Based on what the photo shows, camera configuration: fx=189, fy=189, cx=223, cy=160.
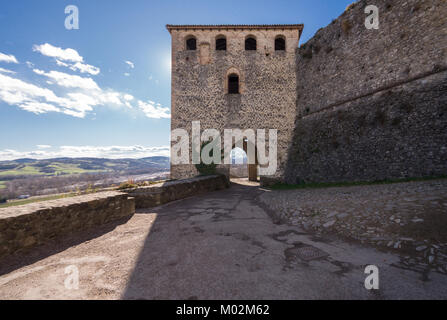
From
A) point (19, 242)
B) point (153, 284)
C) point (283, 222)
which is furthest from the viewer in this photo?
point (283, 222)

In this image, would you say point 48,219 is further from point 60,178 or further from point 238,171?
point 60,178

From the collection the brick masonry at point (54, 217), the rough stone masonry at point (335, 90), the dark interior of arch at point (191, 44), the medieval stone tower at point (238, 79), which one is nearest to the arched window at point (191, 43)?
the dark interior of arch at point (191, 44)

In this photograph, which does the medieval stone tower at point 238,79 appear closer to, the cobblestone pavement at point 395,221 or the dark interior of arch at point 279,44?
the dark interior of arch at point 279,44

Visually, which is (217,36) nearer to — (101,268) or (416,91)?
(416,91)

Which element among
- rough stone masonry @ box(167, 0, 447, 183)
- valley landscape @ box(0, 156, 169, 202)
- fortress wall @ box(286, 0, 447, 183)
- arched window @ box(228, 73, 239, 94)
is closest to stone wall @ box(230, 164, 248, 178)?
valley landscape @ box(0, 156, 169, 202)

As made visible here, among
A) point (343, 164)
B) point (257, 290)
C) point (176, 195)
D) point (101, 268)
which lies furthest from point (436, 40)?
point (101, 268)

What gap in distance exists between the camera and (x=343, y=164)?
936 cm

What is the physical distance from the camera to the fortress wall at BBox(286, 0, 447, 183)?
6.98m

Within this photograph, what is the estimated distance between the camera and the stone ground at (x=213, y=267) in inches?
78.6

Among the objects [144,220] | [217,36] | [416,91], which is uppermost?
[217,36]

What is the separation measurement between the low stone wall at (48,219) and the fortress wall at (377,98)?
991 cm

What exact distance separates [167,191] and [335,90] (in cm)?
1102

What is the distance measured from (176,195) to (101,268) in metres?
5.07

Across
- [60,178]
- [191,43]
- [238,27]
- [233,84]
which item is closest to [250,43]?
[238,27]
